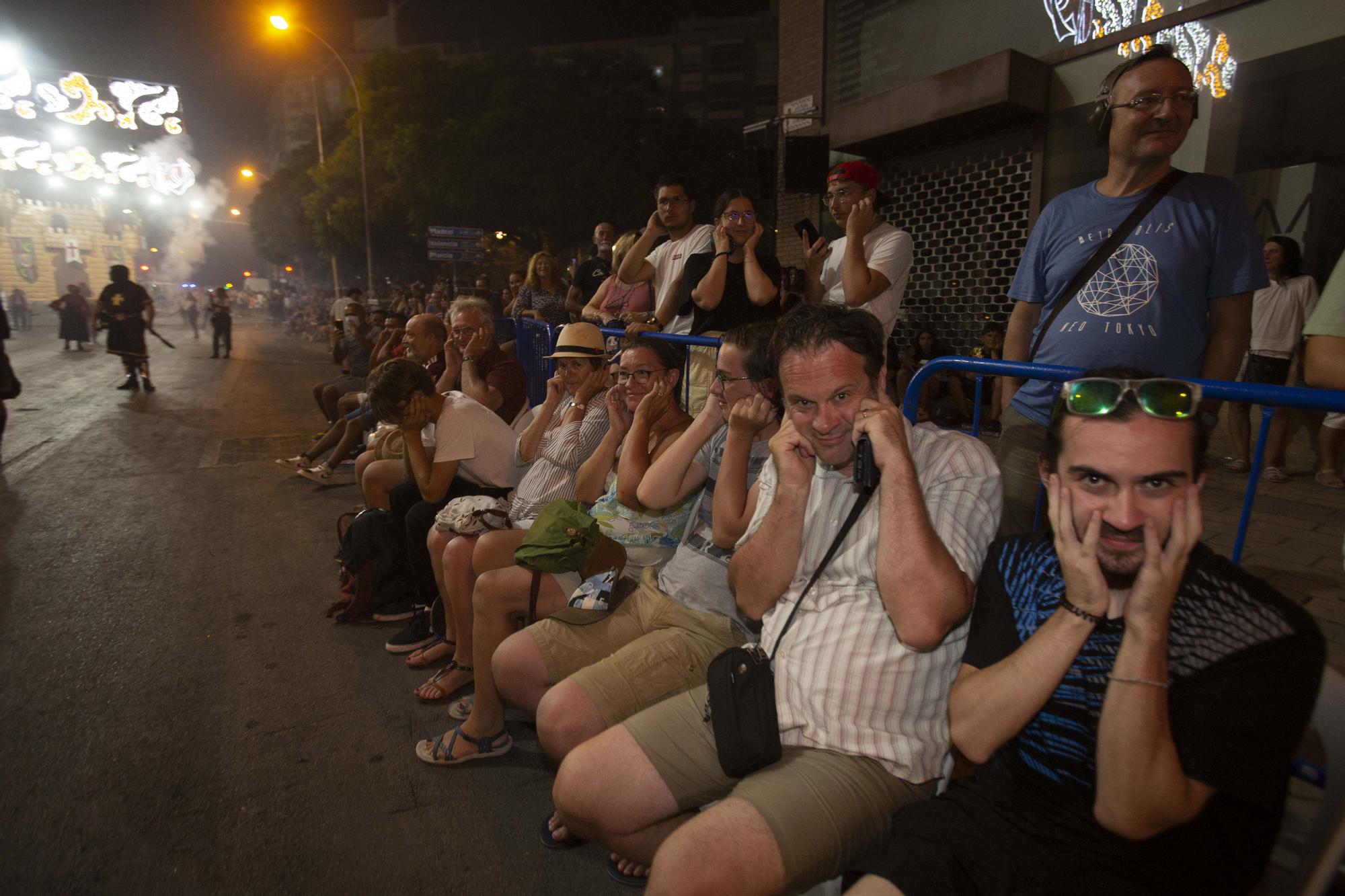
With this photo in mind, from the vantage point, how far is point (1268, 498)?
18.4 feet

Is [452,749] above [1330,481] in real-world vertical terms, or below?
below

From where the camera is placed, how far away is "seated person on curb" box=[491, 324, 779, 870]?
7.95ft

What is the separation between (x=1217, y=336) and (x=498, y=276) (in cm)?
3256

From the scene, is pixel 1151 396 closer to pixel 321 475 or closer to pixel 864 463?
pixel 864 463

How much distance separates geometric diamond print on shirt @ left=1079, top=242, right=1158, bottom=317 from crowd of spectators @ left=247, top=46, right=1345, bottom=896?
0.13 ft

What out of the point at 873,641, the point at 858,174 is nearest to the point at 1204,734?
the point at 873,641

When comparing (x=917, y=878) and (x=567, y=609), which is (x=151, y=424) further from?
(x=917, y=878)

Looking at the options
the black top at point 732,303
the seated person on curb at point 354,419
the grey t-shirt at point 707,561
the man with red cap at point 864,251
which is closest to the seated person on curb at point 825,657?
the grey t-shirt at point 707,561

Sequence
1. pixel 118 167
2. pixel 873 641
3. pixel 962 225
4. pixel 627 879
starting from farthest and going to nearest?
pixel 118 167 → pixel 962 225 → pixel 627 879 → pixel 873 641

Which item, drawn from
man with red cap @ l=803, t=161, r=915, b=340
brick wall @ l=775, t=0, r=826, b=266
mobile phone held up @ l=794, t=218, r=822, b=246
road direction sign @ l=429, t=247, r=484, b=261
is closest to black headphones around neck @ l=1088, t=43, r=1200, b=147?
man with red cap @ l=803, t=161, r=915, b=340

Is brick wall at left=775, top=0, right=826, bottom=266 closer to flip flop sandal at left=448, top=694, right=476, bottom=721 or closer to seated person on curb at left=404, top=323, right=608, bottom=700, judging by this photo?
seated person on curb at left=404, top=323, right=608, bottom=700

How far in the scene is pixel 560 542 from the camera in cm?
291

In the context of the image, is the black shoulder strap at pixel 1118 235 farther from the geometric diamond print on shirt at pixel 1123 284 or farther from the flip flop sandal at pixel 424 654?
the flip flop sandal at pixel 424 654

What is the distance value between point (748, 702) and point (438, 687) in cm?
196
